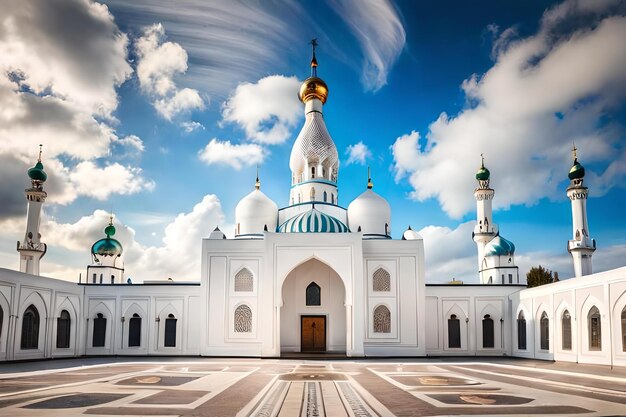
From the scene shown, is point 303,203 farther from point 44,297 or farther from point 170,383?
point 170,383

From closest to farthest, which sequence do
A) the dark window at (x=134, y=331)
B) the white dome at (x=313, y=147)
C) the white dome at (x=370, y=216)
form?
the dark window at (x=134, y=331)
the white dome at (x=370, y=216)
the white dome at (x=313, y=147)

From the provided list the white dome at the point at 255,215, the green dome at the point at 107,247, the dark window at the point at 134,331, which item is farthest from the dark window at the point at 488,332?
the green dome at the point at 107,247

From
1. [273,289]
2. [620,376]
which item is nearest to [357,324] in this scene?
[273,289]

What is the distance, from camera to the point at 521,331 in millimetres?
22953

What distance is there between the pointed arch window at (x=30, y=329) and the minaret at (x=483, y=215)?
23507mm

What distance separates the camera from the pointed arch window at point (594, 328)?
56.3 ft

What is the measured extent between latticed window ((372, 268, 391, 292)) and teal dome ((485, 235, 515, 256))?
10.0 meters

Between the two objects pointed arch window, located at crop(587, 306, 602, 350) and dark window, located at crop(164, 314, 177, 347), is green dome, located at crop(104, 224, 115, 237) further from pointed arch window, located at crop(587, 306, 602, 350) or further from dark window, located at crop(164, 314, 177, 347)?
pointed arch window, located at crop(587, 306, 602, 350)

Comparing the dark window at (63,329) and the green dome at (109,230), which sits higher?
the green dome at (109,230)

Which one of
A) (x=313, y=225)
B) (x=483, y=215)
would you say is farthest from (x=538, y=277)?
(x=313, y=225)

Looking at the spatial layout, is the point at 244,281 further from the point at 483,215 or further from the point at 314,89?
the point at 483,215

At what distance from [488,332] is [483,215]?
10643mm

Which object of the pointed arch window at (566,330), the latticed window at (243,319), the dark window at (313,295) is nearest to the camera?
the pointed arch window at (566,330)

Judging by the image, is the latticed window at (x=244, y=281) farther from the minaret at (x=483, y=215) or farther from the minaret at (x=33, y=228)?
the minaret at (x=483, y=215)
